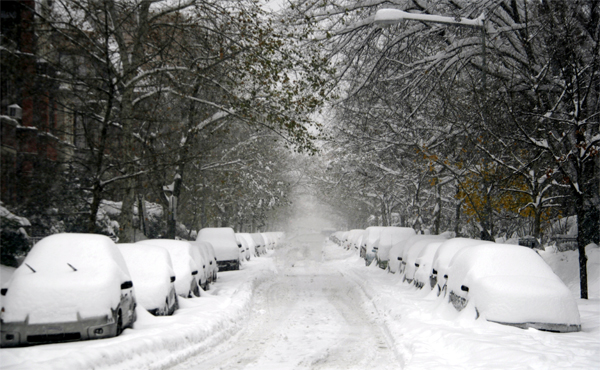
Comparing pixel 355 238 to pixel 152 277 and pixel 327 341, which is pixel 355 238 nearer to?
pixel 152 277

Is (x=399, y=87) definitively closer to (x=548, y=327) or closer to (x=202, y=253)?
(x=202, y=253)

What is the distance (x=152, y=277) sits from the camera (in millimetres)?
10883

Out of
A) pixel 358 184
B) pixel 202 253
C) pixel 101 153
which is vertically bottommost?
pixel 202 253

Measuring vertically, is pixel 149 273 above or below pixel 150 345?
above

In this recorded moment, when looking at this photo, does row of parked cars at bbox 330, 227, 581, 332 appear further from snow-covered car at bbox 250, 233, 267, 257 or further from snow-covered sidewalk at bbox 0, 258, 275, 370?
snow-covered car at bbox 250, 233, 267, 257

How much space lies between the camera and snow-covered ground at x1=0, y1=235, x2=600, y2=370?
718 centimetres

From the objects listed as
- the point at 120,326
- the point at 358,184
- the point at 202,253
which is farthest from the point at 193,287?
the point at 358,184

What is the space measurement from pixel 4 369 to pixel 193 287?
740 cm

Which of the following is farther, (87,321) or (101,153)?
(101,153)

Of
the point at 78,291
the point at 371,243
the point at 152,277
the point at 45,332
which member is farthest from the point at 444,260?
the point at 371,243

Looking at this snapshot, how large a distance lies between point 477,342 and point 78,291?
5997 millimetres

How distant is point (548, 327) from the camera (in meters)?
8.95

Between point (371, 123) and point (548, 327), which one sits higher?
point (371, 123)

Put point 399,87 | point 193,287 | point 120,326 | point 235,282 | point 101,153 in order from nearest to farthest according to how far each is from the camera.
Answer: point 120,326, point 101,153, point 193,287, point 399,87, point 235,282
